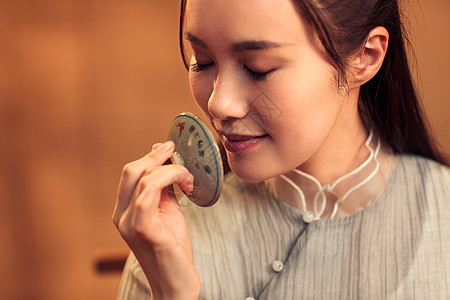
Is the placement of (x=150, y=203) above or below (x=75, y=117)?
above

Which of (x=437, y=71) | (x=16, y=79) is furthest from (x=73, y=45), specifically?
(x=437, y=71)

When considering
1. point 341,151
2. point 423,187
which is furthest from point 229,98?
point 423,187

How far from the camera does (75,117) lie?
6.51 feet

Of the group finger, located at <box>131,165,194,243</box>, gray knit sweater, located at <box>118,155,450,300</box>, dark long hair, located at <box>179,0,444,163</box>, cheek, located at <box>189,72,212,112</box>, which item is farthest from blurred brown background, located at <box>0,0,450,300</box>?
finger, located at <box>131,165,194,243</box>

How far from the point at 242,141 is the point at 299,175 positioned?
0.64 ft

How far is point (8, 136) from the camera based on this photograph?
6.65 ft

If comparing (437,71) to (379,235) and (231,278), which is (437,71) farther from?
(231,278)

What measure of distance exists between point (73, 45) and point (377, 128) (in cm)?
133

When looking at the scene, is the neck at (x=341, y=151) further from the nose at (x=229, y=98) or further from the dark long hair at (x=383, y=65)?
the nose at (x=229, y=98)

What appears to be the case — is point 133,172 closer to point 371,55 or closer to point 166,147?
point 166,147

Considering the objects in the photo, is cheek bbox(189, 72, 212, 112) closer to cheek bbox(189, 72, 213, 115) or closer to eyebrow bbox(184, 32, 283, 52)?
cheek bbox(189, 72, 213, 115)

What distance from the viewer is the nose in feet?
2.55

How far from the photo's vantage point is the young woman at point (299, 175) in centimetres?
77

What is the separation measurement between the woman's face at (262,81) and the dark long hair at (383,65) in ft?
0.09
